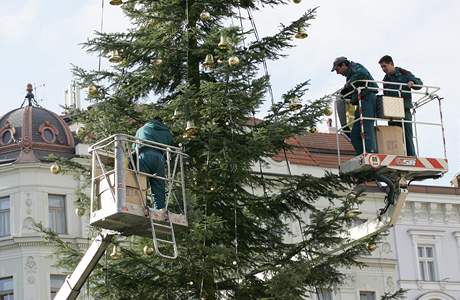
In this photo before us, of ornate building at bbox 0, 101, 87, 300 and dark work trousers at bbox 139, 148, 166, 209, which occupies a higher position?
ornate building at bbox 0, 101, 87, 300

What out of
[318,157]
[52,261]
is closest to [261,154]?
[52,261]

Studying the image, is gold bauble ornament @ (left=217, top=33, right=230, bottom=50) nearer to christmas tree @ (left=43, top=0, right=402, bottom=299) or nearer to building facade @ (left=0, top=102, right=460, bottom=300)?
christmas tree @ (left=43, top=0, right=402, bottom=299)

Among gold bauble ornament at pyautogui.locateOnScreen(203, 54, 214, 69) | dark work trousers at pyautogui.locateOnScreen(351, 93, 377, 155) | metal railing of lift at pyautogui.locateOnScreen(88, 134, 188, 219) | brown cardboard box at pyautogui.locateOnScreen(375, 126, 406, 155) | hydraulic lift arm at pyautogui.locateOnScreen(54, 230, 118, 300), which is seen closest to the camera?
metal railing of lift at pyautogui.locateOnScreen(88, 134, 188, 219)

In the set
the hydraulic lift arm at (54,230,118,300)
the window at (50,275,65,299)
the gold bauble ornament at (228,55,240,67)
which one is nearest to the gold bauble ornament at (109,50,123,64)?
the gold bauble ornament at (228,55,240,67)

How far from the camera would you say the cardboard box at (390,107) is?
795 inches

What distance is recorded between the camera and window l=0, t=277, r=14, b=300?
38906 millimetres

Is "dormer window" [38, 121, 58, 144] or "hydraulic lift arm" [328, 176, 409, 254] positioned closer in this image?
"hydraulic lift arm" [328, 176, 409, 254]

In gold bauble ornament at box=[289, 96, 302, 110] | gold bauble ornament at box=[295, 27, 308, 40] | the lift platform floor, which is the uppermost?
gold bauble ornament at box=[295, 27, 308, 40]

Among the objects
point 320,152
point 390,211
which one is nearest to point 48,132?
point 320,152

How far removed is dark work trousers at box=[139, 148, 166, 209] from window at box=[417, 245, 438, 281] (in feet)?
96.6

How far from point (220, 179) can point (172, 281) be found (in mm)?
1689

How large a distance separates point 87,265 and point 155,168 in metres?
1.56

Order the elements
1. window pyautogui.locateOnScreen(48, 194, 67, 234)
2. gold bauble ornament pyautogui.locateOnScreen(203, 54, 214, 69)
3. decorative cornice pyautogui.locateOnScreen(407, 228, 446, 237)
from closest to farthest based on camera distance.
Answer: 1. gold bauble ornament pyautogui.locateOnScreen(203, 54, 214, 69)
2. window pyautogui.locateOnScreen(48, 194, 67, 234)
3. decorative cornice pyautogui.locateOnScreen(407, 228, 446, 237)

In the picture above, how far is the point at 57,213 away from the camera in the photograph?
130 ft
